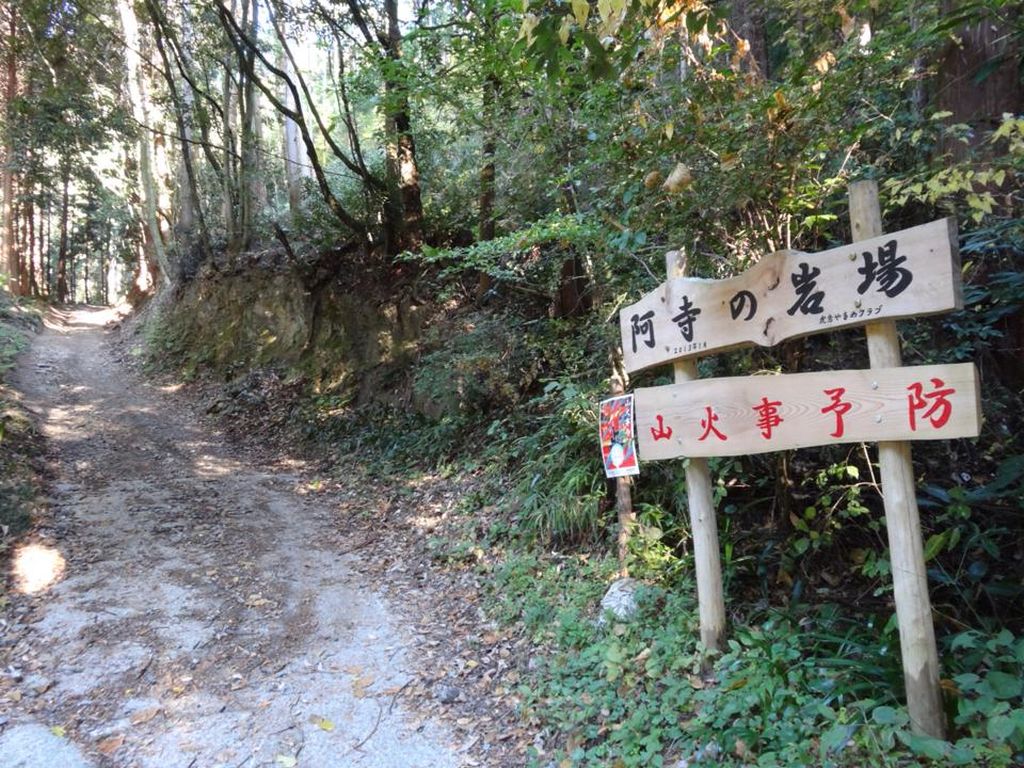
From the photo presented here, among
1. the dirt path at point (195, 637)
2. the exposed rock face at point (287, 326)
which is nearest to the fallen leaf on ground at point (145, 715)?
the dirt path at point (195, 637)

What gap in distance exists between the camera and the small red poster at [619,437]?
13.7 feet

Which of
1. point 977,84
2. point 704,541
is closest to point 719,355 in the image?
point 704,541

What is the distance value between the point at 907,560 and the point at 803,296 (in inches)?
52.4

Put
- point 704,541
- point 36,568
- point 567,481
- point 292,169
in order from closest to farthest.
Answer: point 704,541
point 36,568
point 567,481
point 292,169

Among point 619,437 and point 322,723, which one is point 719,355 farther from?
point 322,723

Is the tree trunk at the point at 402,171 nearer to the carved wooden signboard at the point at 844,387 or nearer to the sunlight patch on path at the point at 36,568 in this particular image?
the sunlight patch on path at the point at 36,568

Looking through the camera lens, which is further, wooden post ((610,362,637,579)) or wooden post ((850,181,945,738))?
wooden post ((610,362,637,579))

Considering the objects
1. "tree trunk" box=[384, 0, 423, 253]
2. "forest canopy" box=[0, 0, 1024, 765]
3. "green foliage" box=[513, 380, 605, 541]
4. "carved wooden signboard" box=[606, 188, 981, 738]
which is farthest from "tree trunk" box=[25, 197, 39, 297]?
"carved wooden signboard" box=[606, 188, 981, 738]

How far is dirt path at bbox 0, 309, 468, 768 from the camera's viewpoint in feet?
12.2

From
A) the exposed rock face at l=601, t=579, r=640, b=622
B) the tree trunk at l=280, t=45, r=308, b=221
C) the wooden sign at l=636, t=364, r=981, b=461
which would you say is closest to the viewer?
the wooden sign at l=636, t=364, r=981, b=461

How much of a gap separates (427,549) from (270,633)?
75.5 inches

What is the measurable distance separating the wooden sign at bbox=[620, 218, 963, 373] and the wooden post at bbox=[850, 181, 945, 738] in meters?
0.15

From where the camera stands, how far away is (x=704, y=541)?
3.83 meters

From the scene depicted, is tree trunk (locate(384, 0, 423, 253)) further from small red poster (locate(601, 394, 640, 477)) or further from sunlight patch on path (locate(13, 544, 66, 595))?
sunlight patch on path (locate(13, 544, 66, 595))
